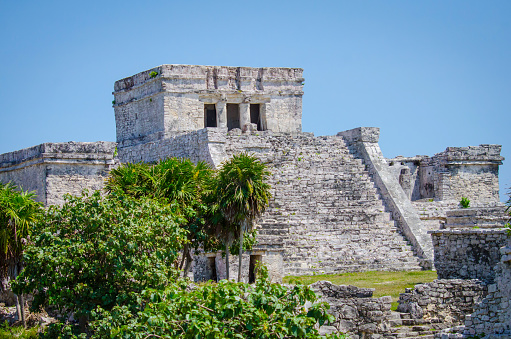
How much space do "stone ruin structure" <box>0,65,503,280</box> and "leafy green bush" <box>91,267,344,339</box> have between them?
23.8ft

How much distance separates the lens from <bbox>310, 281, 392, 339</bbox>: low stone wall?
12.7 meters

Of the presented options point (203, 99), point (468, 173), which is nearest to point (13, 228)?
point (203, 99)

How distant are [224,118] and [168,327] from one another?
59.9ft

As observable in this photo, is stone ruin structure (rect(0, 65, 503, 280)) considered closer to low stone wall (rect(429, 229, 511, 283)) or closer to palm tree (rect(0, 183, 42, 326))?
palm tree (rect(0, 183, 42, 326))

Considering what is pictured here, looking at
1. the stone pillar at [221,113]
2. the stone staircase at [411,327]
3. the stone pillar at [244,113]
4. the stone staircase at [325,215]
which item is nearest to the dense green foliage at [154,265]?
the stone staircase at [325,215]

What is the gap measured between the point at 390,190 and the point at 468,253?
7828 millimetres

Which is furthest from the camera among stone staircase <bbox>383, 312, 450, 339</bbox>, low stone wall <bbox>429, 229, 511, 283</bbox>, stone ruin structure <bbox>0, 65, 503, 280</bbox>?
stone ruin structure <bbox>0, 65, 503, 280</bbox>

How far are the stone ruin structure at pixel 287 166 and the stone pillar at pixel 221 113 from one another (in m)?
0.04

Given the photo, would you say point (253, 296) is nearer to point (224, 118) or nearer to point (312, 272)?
point (312, 272)

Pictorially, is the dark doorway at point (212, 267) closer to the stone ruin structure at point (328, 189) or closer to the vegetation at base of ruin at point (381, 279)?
the stone ruin structure at point (328, 189)

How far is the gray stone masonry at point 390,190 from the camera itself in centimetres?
2122

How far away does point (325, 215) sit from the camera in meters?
21.8

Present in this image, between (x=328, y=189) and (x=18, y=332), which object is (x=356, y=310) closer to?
(x=18, y=332)

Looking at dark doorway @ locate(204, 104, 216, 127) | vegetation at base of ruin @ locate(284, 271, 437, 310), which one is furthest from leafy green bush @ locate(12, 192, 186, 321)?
dark doorway @ locate(204, 104, 216, 127)
